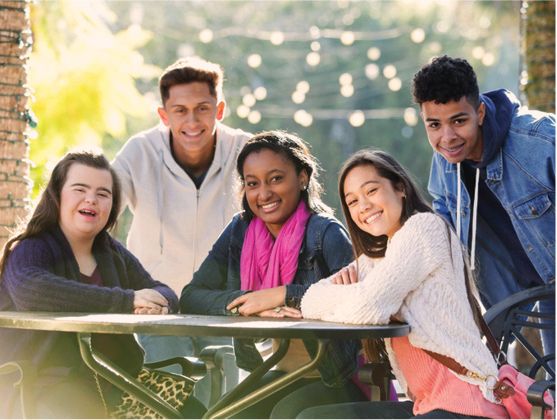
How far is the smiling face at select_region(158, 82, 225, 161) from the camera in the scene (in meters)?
4.51

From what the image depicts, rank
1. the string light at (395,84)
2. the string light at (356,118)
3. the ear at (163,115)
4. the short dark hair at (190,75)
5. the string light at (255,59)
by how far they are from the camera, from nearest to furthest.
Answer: the short dark hair at (190,75)
the ear at (163,115)
the string light at (255,59)
the string light at (356,118)
the string light at (395,84)

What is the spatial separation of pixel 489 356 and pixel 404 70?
33.5 meters

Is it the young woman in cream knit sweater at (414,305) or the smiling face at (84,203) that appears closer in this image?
the young woman in cream knit sweater at (414,305)

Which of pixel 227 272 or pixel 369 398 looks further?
pixel 227 272

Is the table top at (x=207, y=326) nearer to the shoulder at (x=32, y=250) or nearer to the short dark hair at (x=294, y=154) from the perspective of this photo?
the shoulder at (x=32, y=250)

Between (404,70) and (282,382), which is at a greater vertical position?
(404,70)

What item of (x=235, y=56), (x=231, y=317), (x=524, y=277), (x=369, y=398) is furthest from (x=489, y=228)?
(x=235, y=56)

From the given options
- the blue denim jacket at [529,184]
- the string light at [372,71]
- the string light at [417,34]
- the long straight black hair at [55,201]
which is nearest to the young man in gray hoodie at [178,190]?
the long straight black hair at [55,201]

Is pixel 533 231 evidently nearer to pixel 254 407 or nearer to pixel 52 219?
pixel 254 407

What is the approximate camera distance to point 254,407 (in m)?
3.63

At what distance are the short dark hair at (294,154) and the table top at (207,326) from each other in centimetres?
66

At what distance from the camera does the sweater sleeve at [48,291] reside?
138 inches

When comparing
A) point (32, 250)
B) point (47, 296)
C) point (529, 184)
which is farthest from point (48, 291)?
point (529, 184)

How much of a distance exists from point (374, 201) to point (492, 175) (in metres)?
0.84
